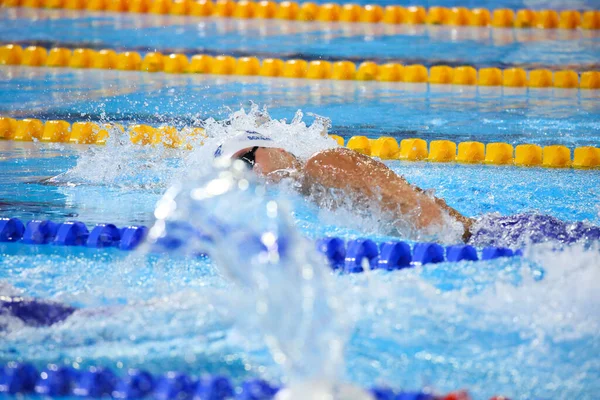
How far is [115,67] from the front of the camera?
608 cm

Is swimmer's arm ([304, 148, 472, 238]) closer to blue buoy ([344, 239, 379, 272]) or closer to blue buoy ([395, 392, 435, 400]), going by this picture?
blue buoy ([344, 239, 379, 272])

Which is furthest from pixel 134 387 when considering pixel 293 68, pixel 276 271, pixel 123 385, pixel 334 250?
pixel 293 68

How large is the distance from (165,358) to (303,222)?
1.13m

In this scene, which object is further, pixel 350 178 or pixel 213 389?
pixel 350 178

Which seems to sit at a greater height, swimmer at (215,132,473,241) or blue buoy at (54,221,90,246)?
swimmer at (215,132,473,241)

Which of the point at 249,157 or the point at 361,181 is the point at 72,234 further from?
the point at 361,181

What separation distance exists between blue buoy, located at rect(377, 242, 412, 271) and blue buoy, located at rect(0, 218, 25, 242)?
1360 mm

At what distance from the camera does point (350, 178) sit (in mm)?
3008

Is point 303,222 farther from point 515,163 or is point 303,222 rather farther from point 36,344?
point 515,163

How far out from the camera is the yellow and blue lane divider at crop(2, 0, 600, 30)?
290 inches

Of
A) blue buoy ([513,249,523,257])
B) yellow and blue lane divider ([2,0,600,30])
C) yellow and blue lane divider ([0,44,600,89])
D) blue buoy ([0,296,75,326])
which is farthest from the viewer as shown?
yellow and blue lane divider ([2,0,600,30])

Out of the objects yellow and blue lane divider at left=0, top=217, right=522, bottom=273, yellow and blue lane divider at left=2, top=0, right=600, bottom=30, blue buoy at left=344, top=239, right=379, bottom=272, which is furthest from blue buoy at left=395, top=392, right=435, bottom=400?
yellow and blue lane divider at left=2, top=0, right=600, bottom=30

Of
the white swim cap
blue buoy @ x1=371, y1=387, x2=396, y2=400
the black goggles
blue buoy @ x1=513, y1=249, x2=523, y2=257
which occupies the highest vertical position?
the white swim cap

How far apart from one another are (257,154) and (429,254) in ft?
2.47
